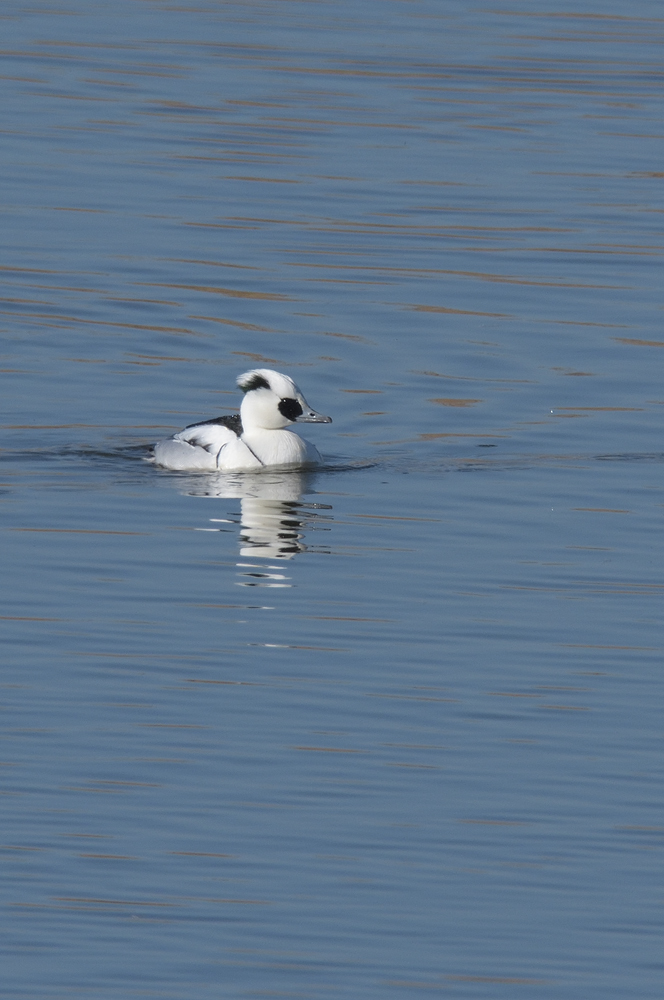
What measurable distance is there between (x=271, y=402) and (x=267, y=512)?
1.63m

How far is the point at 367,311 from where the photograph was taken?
20156 mm

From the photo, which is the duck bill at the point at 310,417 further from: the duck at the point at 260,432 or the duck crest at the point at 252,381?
the duck crest at the point at 252,381

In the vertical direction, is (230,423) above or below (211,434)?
above

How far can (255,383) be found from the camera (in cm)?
1647

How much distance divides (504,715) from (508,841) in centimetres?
150

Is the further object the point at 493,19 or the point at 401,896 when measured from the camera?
the point at 493,19

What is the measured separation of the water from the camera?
8.22 meters

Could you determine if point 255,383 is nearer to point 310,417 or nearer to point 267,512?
point 310,417

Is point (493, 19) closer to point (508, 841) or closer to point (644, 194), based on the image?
point (644, 194)

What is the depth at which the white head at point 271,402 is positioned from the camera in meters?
16.3

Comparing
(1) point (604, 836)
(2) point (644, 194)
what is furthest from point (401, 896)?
(2) point (644, 194)

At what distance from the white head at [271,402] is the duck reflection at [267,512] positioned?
442mm

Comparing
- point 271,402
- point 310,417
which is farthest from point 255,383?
point 310,417

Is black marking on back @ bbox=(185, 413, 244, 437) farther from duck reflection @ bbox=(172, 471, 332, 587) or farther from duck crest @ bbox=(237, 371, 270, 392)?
duck reflection @ bbox=(172, 471, 332, 587)
